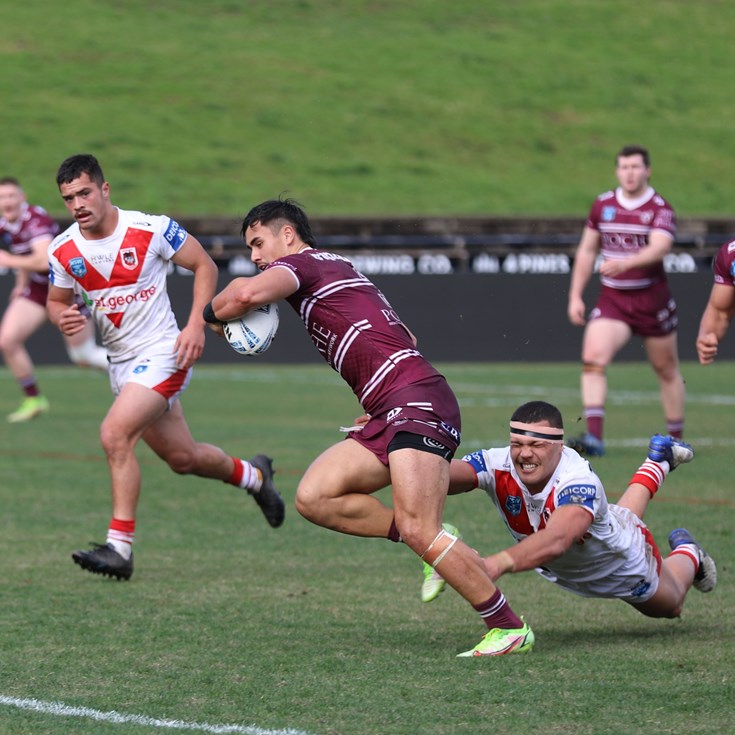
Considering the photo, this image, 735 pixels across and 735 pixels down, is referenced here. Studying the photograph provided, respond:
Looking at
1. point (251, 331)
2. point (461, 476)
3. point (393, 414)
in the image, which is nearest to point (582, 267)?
point (461, 476)

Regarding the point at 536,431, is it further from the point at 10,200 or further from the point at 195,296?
the point at 10,200

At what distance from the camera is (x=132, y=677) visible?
17.3 feet

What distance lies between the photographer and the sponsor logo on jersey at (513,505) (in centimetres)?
594

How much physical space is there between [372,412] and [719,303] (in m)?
2.17

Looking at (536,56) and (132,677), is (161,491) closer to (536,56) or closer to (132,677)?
(132,677)

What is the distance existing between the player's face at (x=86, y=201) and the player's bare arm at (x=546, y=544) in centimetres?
293

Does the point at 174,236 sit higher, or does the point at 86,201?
the point at 86,201

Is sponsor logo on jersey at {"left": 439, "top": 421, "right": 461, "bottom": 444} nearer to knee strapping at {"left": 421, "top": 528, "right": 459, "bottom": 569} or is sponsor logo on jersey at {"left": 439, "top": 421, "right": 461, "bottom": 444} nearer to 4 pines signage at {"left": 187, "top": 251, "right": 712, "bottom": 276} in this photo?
knee strapping at {"left": 421, "top": 528, "right": 459, "bottom": 569}

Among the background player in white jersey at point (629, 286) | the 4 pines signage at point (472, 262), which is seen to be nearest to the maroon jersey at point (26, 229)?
the background player in white jersey at point (629, 286)

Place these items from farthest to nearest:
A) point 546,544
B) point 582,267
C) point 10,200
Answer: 1. point 10,200
2. point 582,267
3. point 546,544

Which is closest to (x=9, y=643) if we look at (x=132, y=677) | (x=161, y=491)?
(x=132, y=677)

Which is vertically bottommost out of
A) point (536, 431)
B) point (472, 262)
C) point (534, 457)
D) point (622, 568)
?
point (472, 262)

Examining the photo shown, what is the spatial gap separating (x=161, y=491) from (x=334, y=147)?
25233 millimetres

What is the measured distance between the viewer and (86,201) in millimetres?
7312
